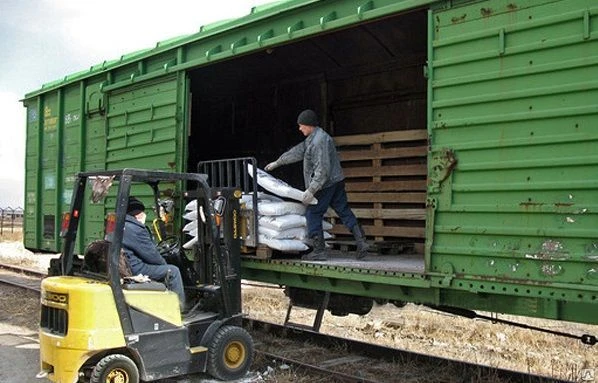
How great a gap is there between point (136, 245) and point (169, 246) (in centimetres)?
101

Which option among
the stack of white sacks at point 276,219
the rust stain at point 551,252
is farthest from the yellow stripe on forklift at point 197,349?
the rust stain at point 551,252

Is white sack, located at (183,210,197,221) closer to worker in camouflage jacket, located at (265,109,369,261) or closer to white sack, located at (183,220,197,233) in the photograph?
white sack, located at (183,220,197,233)

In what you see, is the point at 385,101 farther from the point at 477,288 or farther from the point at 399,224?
the point at 477,288

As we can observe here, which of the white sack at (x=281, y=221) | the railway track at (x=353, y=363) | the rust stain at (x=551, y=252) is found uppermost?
the white sack at (x=281, y=221)

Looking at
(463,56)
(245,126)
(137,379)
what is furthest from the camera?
(245,126)

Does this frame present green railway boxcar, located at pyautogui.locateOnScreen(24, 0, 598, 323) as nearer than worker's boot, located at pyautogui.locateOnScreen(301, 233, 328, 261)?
Yes

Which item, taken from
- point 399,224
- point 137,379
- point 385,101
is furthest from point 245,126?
point 137,379

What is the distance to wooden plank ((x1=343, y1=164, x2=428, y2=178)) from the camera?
7197mm

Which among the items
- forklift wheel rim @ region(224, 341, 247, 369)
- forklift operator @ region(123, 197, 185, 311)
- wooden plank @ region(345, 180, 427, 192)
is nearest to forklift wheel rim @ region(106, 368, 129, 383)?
forklift operator @ region(123, 197, 185, 311)

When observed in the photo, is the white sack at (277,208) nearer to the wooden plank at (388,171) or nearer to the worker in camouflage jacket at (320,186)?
the worker in camouflage jacket at (320,186)

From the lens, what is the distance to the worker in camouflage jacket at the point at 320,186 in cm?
600

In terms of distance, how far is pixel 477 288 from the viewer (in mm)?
4195

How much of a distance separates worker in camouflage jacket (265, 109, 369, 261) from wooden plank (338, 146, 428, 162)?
1365 mm

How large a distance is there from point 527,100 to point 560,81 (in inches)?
9.7
